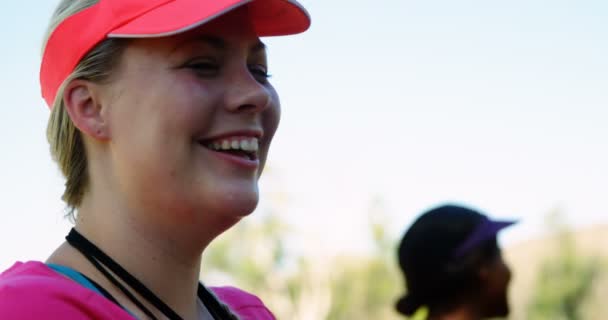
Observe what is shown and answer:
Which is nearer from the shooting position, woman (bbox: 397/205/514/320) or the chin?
the chin

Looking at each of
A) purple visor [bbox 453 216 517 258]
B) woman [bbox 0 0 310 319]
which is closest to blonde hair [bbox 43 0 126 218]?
woman [bbox 0 0 310 319]

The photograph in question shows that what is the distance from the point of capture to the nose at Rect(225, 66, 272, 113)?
1.91 m

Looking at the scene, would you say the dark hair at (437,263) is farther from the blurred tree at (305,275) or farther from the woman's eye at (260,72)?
the blurred tree at (305,275)

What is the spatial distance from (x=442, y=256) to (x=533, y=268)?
81.2ft

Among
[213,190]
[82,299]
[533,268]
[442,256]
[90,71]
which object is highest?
[90,71]

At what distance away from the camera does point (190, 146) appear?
1.86 metres

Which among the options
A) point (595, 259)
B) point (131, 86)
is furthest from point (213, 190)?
point (595, 259)

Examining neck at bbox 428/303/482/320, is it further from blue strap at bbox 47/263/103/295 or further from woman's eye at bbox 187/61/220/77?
blue strap at bbox 47/263/103/295

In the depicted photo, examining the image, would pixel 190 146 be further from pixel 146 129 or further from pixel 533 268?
pixel 533 268

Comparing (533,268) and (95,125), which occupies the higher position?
(95,125)

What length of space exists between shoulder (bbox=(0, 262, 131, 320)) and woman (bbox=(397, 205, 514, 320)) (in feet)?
8.03

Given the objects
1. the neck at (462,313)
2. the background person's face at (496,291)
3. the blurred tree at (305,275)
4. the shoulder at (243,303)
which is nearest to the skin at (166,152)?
the shoulder at (243,303)

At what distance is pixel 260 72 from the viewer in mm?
2104

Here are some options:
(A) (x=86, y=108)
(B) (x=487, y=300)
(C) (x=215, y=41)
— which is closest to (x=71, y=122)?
(A) (x=86, y=108)
